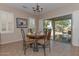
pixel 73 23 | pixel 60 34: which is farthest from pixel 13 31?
pixel 73 23

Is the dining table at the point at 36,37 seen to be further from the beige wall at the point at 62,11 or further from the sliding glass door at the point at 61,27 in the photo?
the sliding glass door at the point at 61,27

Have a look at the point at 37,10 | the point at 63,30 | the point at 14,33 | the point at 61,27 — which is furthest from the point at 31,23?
the point at 63,30

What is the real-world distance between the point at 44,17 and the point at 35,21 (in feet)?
1.70

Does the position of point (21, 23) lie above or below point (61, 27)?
above

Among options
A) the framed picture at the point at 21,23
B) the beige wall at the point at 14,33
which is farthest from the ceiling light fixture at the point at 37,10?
the framed picture at the point at 21,23

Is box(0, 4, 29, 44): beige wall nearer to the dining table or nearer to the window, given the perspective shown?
the window

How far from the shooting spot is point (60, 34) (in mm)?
6777

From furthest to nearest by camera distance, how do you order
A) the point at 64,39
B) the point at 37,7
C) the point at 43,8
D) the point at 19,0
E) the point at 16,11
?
1. the point at 64,39
2. the point at 16,11
3. the point at 43,8
4. the point at 37,7
5. the point at 19,0

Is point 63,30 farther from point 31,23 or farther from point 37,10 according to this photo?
point 37,10

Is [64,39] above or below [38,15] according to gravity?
below

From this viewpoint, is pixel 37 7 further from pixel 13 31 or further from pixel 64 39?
pixel 64 39

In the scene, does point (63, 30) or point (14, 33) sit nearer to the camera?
point (14, 33)

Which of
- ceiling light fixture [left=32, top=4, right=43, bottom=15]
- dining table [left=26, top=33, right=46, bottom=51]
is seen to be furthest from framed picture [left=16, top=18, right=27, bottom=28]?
dining table [left=26, top=33, right=46, bottom=51]

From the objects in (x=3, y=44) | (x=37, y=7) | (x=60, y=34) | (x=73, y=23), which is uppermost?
(x=37, y=7)
